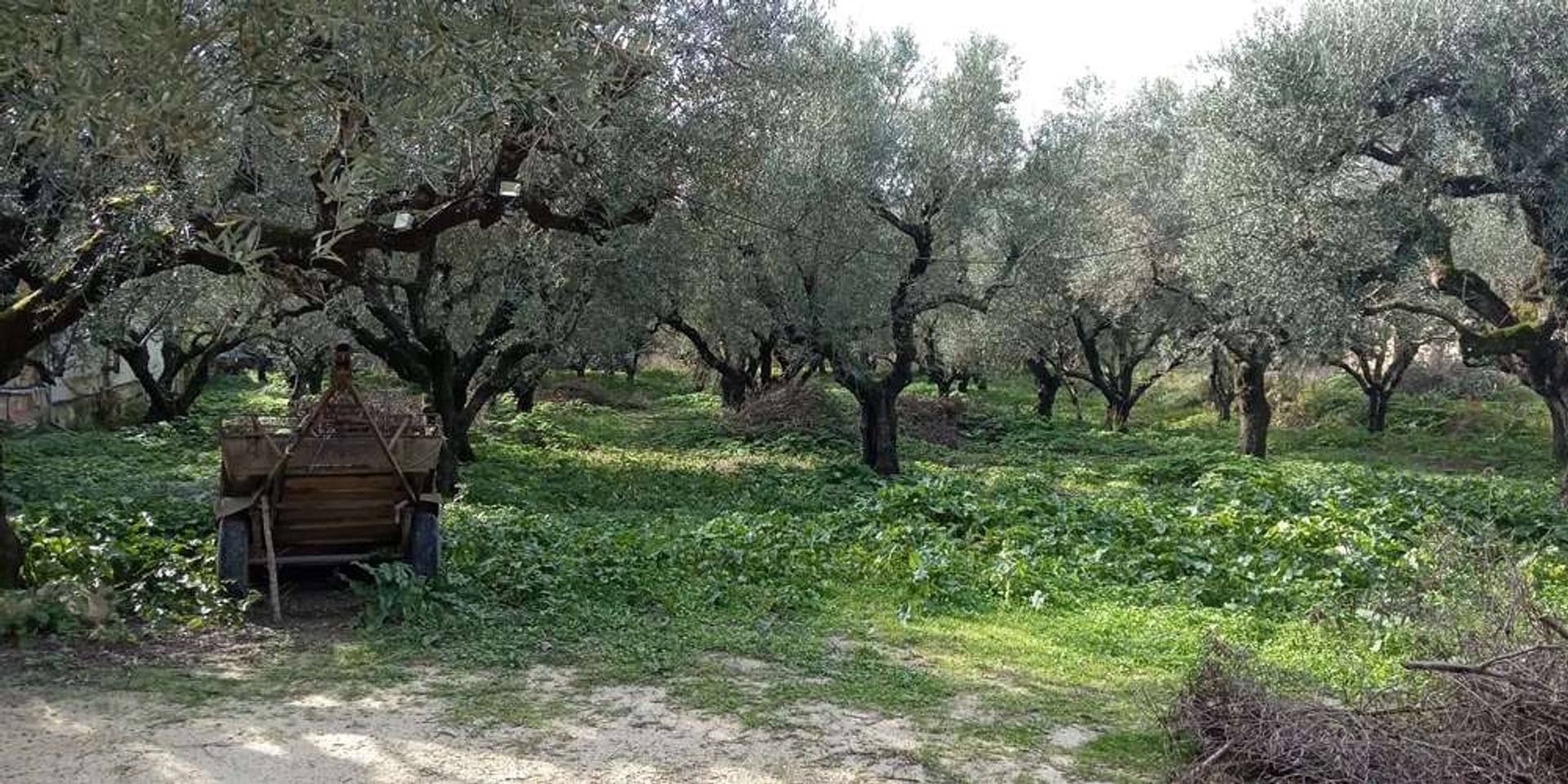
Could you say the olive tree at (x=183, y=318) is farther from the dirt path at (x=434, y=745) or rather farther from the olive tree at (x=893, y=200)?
the olive tree at (x=893, y=200)

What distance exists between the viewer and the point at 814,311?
745 inches

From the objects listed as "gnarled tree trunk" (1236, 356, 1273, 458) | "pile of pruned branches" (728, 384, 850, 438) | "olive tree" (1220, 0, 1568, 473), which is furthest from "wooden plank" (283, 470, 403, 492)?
"gnarled tree trunk" (1236, 356, 1273, 458)

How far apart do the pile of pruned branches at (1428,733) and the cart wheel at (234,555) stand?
632 cm

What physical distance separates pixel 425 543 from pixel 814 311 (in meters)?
10.9

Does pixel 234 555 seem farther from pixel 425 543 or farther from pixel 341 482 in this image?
pixel 425 543

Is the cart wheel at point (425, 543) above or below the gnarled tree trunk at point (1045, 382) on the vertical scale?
below

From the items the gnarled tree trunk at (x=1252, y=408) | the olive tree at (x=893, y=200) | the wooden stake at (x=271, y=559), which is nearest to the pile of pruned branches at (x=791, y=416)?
the olive tree at (x=893, y=200)

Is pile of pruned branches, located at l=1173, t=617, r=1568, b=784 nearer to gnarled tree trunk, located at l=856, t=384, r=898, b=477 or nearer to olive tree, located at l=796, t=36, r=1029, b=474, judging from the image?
olive tree, located at l=796, t=36, r=1029, b=474

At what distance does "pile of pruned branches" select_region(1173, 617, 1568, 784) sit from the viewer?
4.83 metres

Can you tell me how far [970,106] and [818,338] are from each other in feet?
15.9

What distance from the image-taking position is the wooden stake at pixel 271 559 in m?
8.03

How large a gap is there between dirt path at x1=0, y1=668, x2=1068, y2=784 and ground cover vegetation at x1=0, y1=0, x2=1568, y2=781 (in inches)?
18.1

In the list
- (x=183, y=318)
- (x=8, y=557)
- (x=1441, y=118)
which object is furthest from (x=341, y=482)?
(x=1441, y=118)

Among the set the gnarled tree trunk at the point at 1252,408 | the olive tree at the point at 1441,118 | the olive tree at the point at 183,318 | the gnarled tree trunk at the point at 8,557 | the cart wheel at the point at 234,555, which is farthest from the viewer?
the gnarled tree trunk at the point at 1252,408
